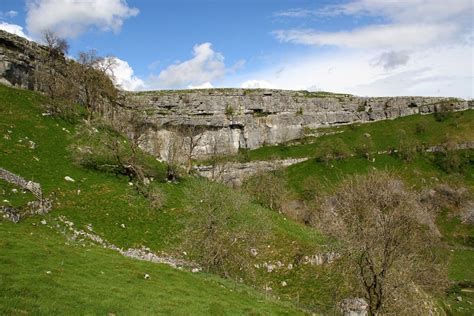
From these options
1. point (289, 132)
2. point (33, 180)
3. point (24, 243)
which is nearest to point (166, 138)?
point (289, 132)

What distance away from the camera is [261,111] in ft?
473

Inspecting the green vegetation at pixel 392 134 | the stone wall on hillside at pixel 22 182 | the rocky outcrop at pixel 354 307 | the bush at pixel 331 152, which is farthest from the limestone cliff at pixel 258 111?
the rocky outcrop at pixel 354 307

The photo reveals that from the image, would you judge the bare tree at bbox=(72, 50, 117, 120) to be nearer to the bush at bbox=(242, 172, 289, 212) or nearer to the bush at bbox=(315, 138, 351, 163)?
the bush at bbox=(242, 172, 289, 212)

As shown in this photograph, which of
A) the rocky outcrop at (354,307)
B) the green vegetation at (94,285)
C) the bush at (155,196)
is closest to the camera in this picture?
the green vegetation at (94,285)

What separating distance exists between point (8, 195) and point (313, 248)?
92.3ft

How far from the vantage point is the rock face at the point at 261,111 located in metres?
136

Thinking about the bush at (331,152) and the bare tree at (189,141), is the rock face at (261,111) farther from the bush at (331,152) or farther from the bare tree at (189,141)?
the bush at (331,152)

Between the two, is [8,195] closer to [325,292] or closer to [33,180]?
[33,180]

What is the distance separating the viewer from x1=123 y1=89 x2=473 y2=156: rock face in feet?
445

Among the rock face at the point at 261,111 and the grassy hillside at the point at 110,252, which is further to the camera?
the rock face at the point at 261,111

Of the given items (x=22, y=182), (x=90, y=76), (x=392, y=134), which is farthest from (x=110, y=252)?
(x=392, y=134)

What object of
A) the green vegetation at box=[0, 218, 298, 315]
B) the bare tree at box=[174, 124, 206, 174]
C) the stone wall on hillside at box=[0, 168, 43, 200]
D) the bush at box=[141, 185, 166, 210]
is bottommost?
the green vegetation at box=[0, 218, 298, 315]

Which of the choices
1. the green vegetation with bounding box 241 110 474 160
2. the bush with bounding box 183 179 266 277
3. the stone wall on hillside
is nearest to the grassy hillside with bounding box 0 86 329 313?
the stone wall on hillside

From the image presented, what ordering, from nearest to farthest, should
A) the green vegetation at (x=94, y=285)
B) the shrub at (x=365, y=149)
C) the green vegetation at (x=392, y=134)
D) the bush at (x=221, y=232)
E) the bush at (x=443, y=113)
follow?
the green vegetation at (x=94, y=285) < the bush at (x=221, y=232) < the shrub at (x=365, y=149) < the green vegetation at (x=392, y=134) < the bush at (x=443, y=113)
